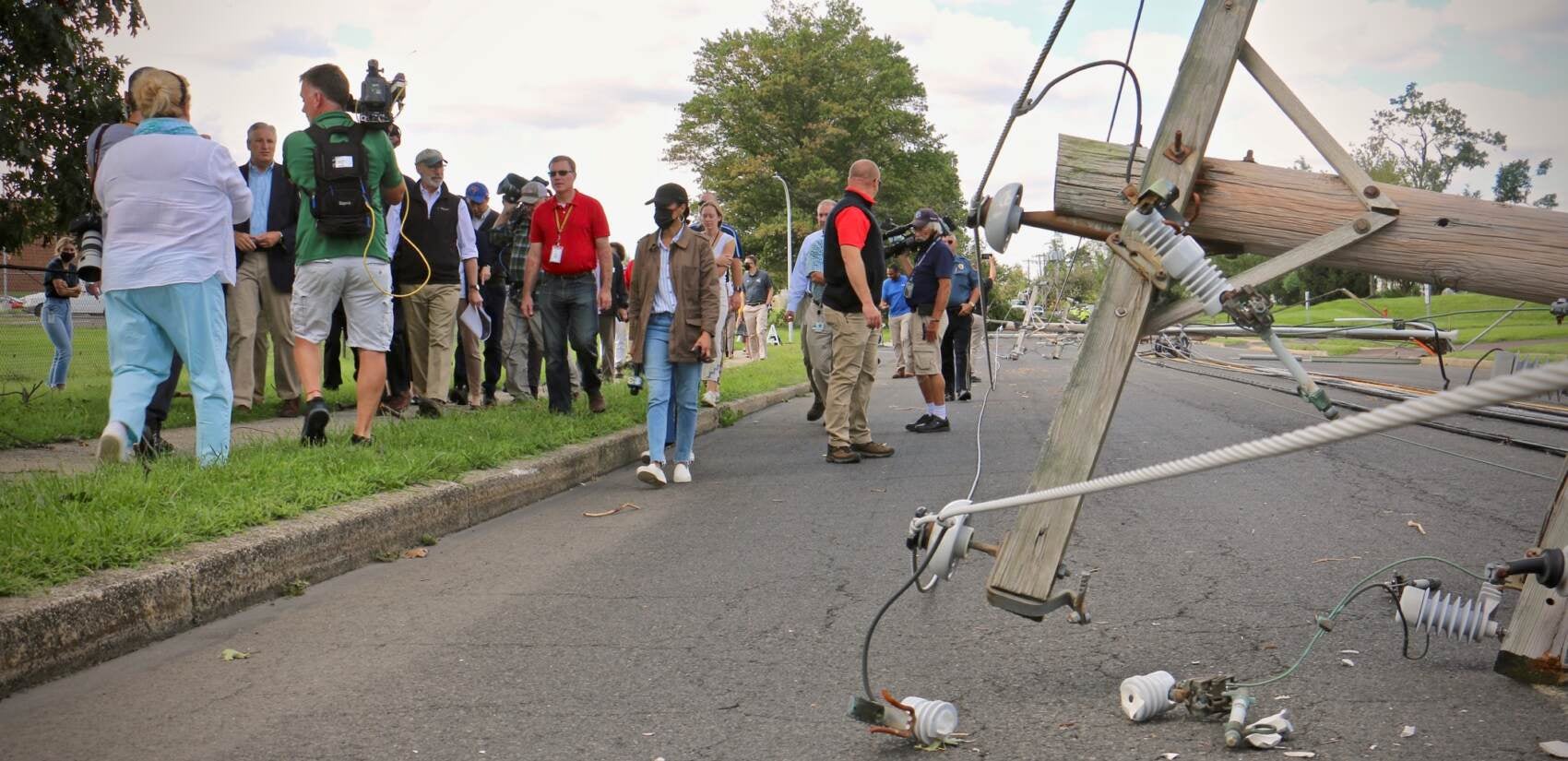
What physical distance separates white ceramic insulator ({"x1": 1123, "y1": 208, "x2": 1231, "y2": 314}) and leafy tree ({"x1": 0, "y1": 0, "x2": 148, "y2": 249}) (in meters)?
9.04

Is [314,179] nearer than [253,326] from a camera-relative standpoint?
Yes

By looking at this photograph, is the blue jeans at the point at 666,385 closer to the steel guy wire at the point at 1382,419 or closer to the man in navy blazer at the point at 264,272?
the man in navy blazer at the point at 264,272

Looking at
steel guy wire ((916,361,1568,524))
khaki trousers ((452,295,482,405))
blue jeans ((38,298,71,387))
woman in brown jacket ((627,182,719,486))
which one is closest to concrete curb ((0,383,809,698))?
woman in brown jacket ((627,182,719,486))

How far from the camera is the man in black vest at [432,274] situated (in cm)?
967

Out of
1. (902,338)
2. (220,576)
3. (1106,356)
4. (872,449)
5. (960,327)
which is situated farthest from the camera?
(902,338)

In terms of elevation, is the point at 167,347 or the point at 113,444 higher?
the point at 167,347

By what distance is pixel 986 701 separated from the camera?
11.4 ft

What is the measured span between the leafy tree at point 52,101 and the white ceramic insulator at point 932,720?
8945mm

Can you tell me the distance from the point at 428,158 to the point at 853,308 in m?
3.61

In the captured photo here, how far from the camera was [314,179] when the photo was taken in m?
7.08

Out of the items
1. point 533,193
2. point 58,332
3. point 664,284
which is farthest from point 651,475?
point 58,332

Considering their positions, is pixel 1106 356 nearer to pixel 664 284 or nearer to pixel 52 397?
pixel 664 284

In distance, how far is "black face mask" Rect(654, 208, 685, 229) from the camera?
823 centimetres

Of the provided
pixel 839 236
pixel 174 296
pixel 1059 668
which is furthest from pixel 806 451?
pixel 1059 668
